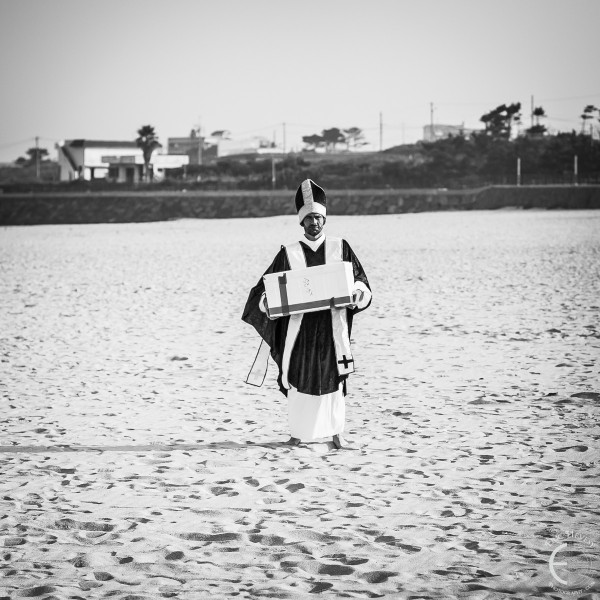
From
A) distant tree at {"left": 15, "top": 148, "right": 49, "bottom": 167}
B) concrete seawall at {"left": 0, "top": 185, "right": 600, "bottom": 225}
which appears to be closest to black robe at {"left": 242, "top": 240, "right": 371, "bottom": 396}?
concrete seawall at {"left": 0, "top": 185, "right": 600, "bottom": 225}

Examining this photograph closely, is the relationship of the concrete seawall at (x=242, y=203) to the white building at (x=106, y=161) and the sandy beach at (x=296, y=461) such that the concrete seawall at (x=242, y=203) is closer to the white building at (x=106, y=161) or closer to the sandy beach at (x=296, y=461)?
the white building at (x=106, y=161)

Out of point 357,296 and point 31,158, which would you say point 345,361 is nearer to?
point 357,296

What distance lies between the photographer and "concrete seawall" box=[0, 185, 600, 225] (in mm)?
50844

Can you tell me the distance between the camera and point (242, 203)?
5919cm

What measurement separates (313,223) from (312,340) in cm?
69

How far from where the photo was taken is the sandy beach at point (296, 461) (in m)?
3.86

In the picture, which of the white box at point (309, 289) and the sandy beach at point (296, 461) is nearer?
the sandy beach at point (296, 461)

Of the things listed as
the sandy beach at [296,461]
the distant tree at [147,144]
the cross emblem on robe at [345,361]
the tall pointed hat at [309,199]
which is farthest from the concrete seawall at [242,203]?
the cross emblem on robe at [345,361]

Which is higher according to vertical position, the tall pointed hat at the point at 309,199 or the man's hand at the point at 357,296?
the tall pointed hat at the point at 309,199

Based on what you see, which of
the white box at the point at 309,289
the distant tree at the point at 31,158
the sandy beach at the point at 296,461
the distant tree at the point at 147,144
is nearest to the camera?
the sandy beach at the point at 296,461

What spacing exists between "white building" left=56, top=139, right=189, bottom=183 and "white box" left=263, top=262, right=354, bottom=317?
7467 cm

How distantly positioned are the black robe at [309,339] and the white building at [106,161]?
74404 mm

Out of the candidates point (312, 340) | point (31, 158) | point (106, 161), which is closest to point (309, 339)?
point (312, 340)

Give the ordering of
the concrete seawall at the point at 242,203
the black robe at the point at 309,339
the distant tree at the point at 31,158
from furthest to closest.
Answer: the distant tree at the point at 31,158
the concrete seawall at the point at 242,203
the black robe at the point at 309,339
